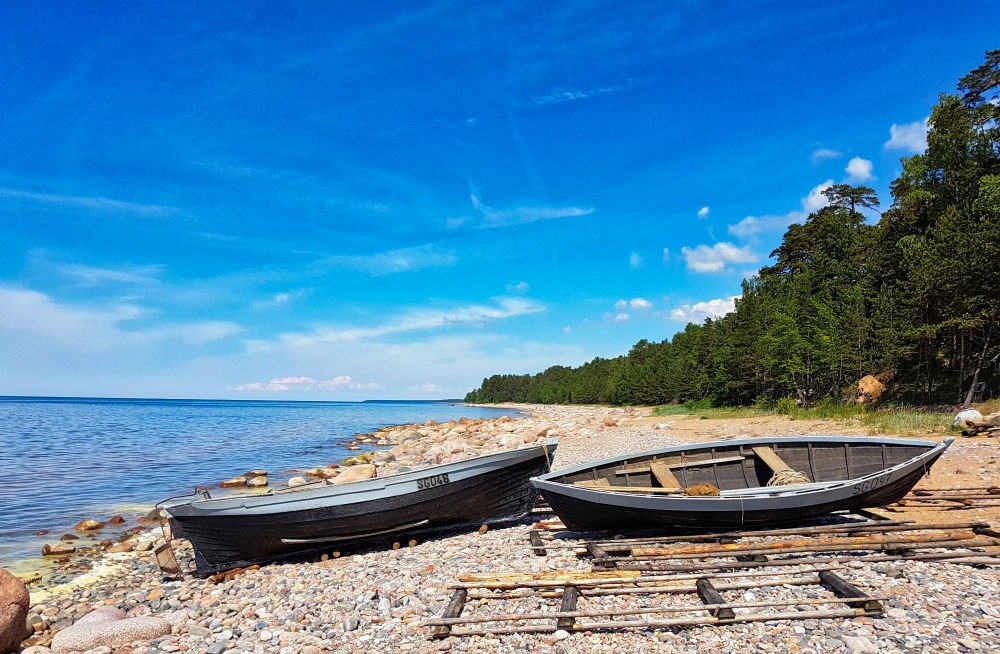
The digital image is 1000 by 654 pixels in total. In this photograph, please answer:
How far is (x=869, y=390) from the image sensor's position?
3625 cm

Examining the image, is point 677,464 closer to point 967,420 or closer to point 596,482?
point 596,482

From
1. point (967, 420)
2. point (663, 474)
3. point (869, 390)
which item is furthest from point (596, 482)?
point (869, 390)

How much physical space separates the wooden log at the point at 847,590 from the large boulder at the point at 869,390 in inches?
1365

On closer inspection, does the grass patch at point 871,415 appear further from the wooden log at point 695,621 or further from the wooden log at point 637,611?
the wooden log at point 695,621

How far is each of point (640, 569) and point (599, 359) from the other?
497 feet

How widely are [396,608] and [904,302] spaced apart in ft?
107

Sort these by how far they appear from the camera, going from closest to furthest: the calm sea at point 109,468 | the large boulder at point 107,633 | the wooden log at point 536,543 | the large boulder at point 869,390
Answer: the large boulder at point 107,633 → the wooden log at point 536,543 → the calm sea at point 109,468 → the large boulder at point 869,390

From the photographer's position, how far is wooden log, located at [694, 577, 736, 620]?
20.4 feet

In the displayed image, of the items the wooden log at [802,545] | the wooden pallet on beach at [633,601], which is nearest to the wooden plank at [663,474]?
the wooden log at [802,545]

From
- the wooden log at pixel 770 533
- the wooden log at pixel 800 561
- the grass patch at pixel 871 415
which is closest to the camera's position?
the wooden log at pixel 800 561

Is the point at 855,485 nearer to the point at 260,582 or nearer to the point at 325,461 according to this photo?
the point at 260,582

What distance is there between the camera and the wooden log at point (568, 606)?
639cm

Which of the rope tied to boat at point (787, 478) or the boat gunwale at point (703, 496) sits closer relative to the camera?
the boat gunwale at point (703, 496)

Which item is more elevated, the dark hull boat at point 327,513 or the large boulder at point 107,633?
the dark hull boat at point 327,513
